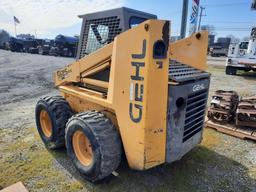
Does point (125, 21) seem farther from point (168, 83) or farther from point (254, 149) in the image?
point (254, 149)

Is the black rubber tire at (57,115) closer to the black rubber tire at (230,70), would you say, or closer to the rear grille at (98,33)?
the rear grille at (98,33)

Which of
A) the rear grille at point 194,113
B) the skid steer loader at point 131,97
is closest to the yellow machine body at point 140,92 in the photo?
the skid steer loader at point 131,97

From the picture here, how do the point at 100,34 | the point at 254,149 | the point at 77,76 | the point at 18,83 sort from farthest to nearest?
the point at 18,83 < the point at 254,149 < the point at 77,76 < the point at 100,34

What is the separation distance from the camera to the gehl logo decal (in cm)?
221

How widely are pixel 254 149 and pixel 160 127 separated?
2.47 meters

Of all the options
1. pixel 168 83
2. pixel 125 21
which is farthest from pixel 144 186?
pixel 125 21

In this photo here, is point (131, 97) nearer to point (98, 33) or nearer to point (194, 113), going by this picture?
point (194, 113)

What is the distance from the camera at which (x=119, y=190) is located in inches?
108

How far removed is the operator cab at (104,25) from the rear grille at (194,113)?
1239mm

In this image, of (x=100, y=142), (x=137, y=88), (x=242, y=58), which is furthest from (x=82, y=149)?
(x=242, y=58)

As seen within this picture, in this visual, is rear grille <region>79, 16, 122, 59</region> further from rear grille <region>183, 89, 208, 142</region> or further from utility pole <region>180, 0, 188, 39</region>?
utility pole <region>180, 0, 188, 39</region>

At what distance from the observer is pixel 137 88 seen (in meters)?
2.28

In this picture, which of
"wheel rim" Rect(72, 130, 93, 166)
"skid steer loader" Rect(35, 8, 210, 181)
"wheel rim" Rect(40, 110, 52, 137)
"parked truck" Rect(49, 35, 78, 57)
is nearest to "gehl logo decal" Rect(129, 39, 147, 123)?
"skid steer loader" Rect(35, 8, 210, 181)

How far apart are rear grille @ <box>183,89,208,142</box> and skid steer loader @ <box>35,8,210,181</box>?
1cm
